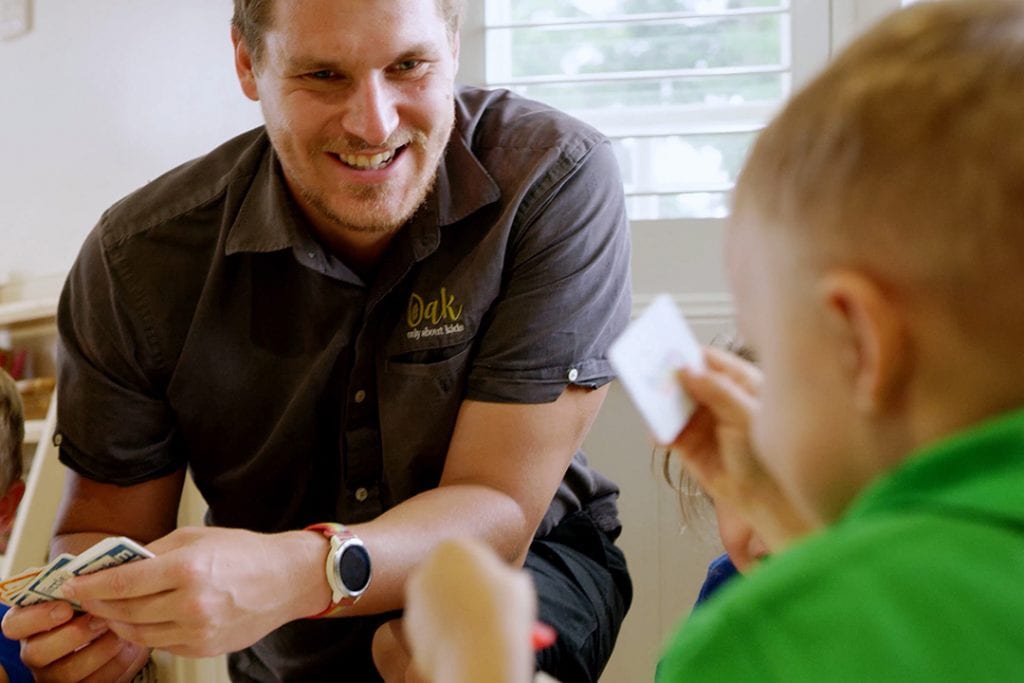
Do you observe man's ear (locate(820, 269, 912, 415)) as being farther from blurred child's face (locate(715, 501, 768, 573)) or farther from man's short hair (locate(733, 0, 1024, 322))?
blurred child's face (locate(715, 501, 768, 573))

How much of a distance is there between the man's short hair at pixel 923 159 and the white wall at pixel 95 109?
86.4 inches

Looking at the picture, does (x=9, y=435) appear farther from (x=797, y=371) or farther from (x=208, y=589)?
(x=797, y=371)

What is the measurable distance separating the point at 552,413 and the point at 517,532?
17 centimetres

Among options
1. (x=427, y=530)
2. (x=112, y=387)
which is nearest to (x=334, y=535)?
(x=427, y=530)

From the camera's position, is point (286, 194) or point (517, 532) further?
point (286, 194)

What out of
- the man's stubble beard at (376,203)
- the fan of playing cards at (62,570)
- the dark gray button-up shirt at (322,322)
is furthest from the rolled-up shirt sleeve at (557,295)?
the fan of playing cards at (62,570)

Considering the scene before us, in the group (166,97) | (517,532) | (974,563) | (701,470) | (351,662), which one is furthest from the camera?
(166,97)

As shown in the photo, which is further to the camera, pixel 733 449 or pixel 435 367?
pixel 435 367

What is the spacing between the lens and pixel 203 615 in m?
1.38

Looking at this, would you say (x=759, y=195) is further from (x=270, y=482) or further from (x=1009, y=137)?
(x=270, y=482)

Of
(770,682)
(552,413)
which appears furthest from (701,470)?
(552,413)

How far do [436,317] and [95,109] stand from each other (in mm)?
1544

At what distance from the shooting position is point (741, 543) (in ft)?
5.28

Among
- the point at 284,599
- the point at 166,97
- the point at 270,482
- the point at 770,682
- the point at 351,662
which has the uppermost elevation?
the point at 770,682
